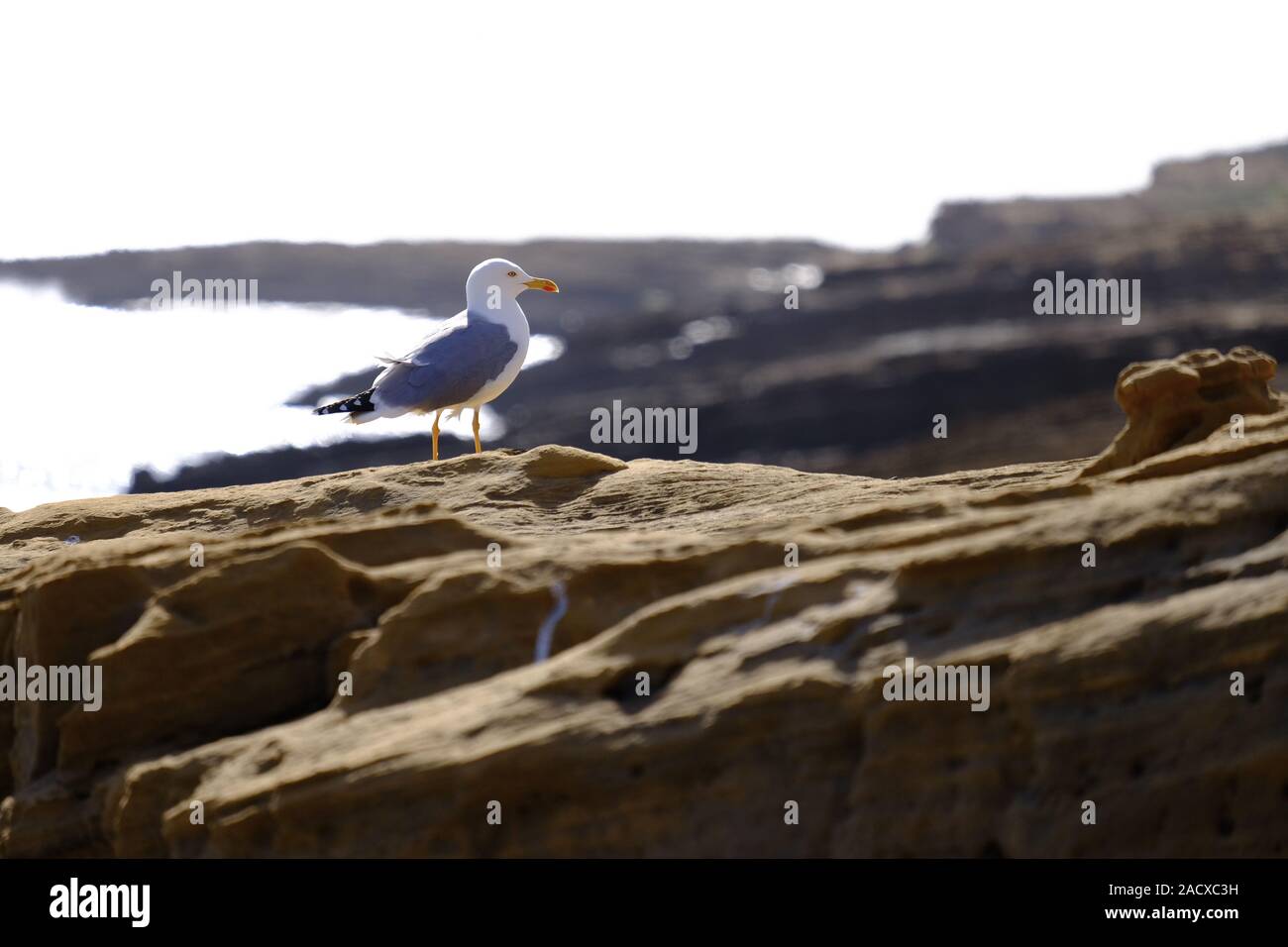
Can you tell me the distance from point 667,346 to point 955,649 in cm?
3908

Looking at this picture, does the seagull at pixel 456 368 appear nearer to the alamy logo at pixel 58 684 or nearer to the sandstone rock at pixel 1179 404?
the alamy logo at pixel 58 684

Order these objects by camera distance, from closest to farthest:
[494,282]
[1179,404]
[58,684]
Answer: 1. [58,684]
2. [1179,404]
3. [494,282]

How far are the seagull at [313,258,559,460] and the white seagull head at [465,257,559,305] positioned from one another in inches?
0.4

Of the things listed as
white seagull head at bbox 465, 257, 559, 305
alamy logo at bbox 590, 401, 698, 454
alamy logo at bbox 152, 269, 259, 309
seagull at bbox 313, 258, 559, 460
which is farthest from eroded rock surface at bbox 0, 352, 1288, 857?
alamy logo at bbox 590, 401, 698, 454

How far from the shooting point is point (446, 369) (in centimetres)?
1332

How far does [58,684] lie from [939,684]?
17.0ft

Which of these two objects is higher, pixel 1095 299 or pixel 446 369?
pixel 1095 299

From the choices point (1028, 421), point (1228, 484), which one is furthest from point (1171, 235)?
point (1228, 484)

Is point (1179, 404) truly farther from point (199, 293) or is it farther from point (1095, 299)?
point (1095, 299)

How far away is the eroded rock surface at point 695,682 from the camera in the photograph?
7156 mm

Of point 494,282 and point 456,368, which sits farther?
point 494,282

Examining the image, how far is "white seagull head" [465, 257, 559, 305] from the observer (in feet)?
45.9

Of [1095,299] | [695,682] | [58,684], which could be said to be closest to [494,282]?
[58,684]

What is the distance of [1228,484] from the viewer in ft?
25.9
